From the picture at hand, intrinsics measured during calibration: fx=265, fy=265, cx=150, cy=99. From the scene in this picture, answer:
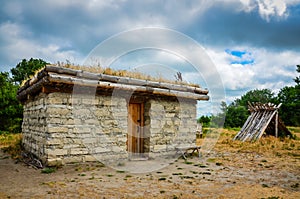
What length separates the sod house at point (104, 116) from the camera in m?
7.29

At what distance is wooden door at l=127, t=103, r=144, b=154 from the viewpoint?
9.22 m

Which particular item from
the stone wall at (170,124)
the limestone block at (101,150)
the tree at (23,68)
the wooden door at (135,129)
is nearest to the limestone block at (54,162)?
the limestone block at (101,150)

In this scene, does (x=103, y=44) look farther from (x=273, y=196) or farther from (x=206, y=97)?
(x=273, y=196)

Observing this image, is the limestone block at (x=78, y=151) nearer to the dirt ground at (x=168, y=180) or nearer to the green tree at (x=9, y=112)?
the dirt ground at (x=168, y=180)

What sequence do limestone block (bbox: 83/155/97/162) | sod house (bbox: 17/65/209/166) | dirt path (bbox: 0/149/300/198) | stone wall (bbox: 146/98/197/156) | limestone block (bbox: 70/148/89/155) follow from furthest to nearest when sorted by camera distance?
1. stone wall (bbox: 146/98/197/156)
2. limestone block (bbox: 83/155/97/162)
3. limestone block (bbox: 70/148/89/155)
4. sod house (bbox: 17/65/209/166)
5. dirt path (bbox: 0/149/300/198)

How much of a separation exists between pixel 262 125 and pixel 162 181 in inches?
381

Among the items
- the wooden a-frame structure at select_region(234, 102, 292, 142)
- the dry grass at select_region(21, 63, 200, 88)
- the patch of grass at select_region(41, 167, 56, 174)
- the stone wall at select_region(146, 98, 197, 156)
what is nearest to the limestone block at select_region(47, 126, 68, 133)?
the patch of grass at select_region(41, 167, 56, 174)

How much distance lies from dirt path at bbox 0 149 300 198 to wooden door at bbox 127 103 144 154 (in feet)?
5.38

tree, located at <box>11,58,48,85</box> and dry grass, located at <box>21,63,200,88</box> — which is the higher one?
tree, located at <box>11,58,48,85</box>

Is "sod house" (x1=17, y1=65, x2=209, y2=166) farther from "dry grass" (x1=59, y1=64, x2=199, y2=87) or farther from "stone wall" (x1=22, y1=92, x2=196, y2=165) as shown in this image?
"dry grass" (x1=59, y1=64, x2=199, y2=87)

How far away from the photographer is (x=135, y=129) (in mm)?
9297

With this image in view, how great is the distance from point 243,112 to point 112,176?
27639mm

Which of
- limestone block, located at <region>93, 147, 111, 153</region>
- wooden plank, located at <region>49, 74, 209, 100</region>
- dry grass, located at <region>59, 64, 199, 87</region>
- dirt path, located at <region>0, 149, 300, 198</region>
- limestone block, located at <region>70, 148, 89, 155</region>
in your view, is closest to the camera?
dirt path, located at <region>0, 149, 300, 198</region>

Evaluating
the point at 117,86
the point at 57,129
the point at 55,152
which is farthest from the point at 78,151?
the point at 117,86
